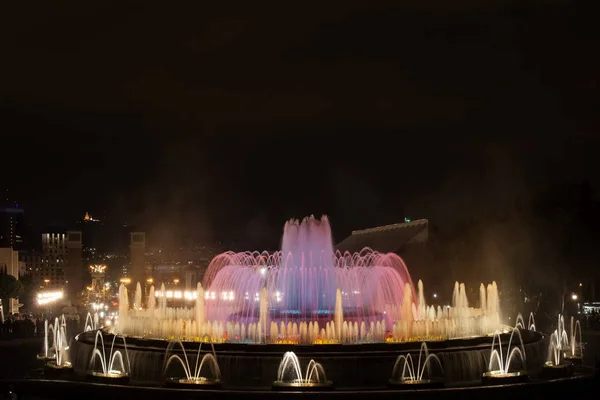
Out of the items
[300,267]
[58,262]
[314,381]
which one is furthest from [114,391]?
[58,262]

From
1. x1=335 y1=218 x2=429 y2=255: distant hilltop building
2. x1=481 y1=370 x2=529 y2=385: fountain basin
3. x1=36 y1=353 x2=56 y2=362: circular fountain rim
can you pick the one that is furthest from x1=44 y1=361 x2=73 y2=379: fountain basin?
x1=335 y1=218 x2=429 y2=255: distant hilltop building

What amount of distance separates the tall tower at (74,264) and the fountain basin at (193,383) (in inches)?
4673

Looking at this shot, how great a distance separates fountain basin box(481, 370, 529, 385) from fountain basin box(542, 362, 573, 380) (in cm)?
179

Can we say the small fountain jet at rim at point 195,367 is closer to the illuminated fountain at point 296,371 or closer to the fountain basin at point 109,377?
the fountain basin at point 109,377

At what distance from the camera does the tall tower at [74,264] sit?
481ft

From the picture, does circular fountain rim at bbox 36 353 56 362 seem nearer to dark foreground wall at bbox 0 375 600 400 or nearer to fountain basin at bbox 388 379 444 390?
dark foreground wall at bbox 0 375 600 400

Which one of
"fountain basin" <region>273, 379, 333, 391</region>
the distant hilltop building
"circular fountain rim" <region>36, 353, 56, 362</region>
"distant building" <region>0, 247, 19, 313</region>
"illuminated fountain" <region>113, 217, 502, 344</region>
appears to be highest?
the distant hilltop building

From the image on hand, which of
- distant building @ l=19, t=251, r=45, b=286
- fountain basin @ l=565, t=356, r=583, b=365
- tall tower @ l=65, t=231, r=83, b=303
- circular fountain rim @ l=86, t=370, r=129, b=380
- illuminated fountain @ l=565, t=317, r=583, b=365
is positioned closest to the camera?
circular fountain rim @ l=86, t=370, r=129, b=380

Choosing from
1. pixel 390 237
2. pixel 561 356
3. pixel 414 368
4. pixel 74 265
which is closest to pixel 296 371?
pixel 414 368

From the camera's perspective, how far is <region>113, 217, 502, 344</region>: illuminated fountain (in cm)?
3006

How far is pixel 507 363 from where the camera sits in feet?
90.2

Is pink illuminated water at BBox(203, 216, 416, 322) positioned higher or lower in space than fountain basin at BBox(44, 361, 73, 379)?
higher

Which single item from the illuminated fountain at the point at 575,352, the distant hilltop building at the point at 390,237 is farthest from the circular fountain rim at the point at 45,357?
the distant hilltop building at the point at 390,237

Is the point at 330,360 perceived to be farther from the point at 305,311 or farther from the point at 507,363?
the point at 305,311
